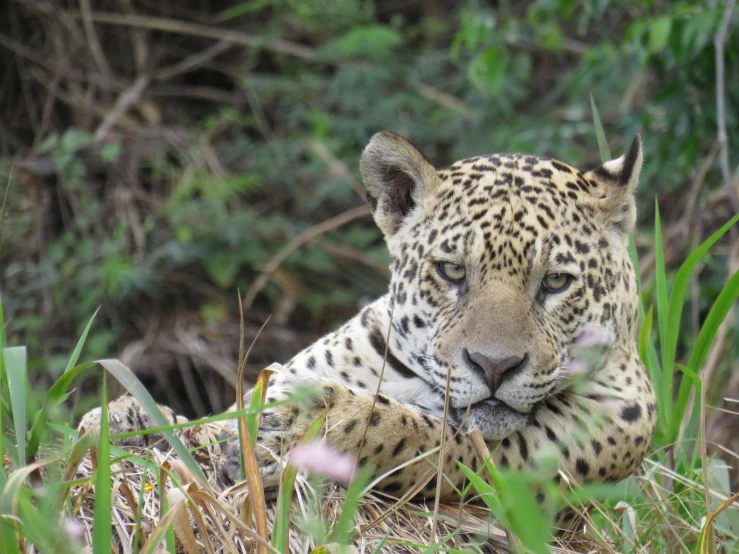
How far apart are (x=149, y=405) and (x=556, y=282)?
1.82m

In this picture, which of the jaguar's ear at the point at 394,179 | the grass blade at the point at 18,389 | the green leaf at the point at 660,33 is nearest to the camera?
the grass blade at the point at 18,389

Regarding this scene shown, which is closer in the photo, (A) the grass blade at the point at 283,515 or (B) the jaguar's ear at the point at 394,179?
(A) the grass blade at the point at 283,515

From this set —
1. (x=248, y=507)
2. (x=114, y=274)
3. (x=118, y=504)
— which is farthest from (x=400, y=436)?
(x=114, y=274)

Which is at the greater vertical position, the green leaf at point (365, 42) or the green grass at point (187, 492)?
the green leaf at point (365, 42)

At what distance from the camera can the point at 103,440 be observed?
8.22 feet

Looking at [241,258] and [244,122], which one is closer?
[241,258]

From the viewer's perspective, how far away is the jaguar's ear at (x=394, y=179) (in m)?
4.43

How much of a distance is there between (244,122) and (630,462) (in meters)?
8.66

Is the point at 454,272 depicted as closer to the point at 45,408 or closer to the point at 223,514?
the point at 223,514

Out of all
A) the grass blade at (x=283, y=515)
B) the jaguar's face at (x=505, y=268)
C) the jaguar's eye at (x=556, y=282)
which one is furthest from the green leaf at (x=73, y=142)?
the grass blade at (x=283, y=515)

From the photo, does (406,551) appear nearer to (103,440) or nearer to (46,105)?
(103,440)

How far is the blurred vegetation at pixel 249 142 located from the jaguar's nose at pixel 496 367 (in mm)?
4520

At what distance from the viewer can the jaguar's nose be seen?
3662 millimetres

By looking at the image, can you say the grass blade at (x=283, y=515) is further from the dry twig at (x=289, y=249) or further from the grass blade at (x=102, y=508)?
the dry twig at (x=289, y=249)
